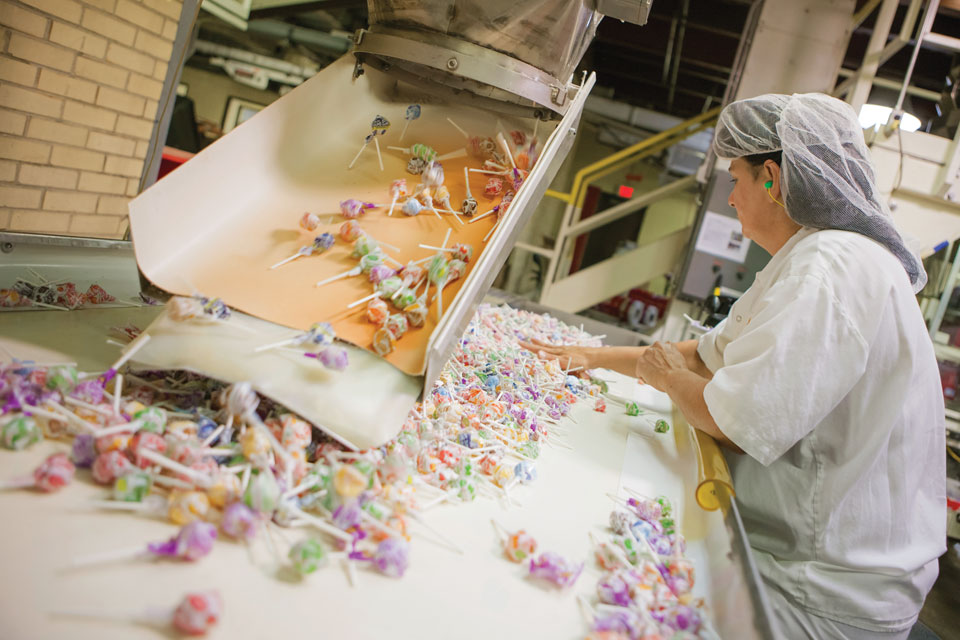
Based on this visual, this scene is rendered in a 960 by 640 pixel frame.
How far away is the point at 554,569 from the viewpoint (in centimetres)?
84

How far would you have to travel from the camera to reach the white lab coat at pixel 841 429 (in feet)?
3.93

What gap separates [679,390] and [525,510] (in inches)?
24.8

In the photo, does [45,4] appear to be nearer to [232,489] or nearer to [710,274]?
[232,489]

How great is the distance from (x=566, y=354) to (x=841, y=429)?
38.2 inches

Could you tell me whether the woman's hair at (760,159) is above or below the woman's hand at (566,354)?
above

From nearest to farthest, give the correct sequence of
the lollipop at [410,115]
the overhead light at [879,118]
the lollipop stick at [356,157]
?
1. the lollipop stick at [356,157]
2. the lollipop at [410,115]
3. the overhead light at [879,118]

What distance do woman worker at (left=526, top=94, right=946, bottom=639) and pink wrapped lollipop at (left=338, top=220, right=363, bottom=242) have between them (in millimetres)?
876

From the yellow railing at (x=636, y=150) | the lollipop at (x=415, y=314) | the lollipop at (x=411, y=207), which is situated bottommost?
the lollipop at (x=415, y=314)

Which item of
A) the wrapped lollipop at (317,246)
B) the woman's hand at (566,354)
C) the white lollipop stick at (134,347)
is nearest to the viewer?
the white lollipop stick at (134,347)

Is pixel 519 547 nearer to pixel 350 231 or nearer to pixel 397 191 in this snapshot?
pixel 350 231

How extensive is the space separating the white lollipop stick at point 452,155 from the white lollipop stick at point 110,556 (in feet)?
4.06

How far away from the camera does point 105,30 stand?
244 cm

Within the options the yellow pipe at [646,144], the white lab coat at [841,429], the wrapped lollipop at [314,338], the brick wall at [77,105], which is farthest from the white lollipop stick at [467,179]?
the yellow pipe at [646,144]

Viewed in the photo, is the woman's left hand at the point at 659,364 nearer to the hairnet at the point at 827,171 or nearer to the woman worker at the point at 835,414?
the woman worker at the point at 835,414
